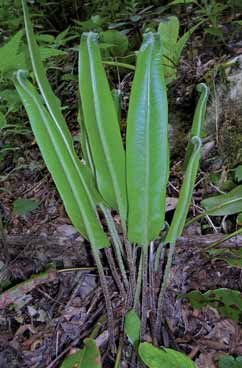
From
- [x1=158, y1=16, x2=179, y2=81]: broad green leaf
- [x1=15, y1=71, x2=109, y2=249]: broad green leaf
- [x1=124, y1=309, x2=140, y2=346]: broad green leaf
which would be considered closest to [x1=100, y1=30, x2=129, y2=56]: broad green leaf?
[x1=158, y1=16, x2=179, y2=81]: broad green leaf

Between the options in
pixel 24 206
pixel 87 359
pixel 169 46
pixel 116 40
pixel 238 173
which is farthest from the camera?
pixel 116 40

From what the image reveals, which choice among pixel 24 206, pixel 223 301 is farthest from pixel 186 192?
pixel 24 206

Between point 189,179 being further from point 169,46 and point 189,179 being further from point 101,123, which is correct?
point 169,46

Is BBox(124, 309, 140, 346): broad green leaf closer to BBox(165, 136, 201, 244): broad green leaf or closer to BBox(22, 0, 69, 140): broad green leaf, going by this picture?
BBox(165, 136, 201, 244): broad green leaf

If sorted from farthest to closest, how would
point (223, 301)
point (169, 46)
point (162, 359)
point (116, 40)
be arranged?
point (116, 40) < point (169, 46) < point (223, 301) < point (162, 359)

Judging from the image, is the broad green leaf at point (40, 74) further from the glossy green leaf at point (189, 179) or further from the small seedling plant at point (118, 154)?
the glossy green leaf at point (189, 179)

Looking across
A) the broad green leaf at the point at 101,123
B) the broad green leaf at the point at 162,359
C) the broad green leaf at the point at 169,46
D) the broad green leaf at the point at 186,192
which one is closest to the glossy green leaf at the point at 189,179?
the broad green leaf at the point at 186,192
